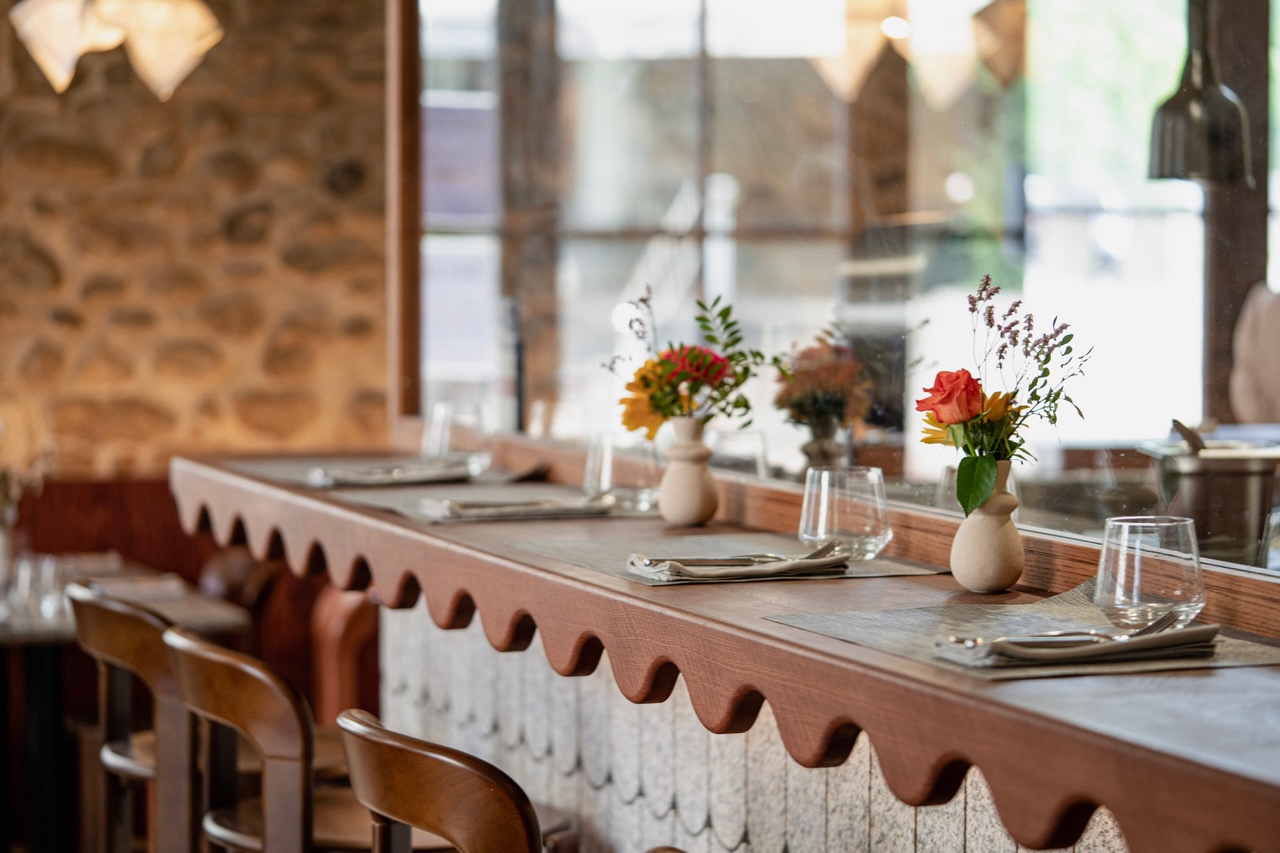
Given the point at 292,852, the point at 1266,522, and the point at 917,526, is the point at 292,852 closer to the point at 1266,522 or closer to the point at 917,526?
the point at 917,526

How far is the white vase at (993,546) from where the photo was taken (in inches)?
53.0

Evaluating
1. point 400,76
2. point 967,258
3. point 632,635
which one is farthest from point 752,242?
point 632,635

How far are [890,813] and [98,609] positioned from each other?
1.17 meters

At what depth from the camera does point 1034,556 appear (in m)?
1.43

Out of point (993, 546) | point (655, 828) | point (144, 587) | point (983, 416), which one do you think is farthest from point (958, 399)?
point (144, 587)

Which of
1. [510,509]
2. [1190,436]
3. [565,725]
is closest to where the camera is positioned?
[1190,436]

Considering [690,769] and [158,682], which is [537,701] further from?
[158,682]

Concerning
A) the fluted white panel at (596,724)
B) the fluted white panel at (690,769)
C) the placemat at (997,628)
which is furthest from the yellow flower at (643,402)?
the placemat at (997,628)

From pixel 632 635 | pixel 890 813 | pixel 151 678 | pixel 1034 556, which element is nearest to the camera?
pixel 632 635

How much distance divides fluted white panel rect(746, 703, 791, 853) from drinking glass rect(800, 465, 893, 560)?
34 cm

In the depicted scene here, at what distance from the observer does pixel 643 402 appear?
1860 millimetres

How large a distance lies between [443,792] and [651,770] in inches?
32.6

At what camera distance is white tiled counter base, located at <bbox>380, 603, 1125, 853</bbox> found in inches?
62.4

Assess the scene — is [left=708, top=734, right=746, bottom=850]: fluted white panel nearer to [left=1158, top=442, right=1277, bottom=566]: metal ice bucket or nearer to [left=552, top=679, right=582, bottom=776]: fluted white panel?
[left=552, top=679, right=582, bottom=776]: fluted white panel
